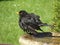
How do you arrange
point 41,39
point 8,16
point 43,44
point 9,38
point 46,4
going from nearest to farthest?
point 43,44
point 41,39
point 9,38
point 8,16
point 46,4

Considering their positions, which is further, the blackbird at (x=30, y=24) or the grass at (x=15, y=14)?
the grass at (x=15, y=14)

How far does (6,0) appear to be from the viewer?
10.4 m

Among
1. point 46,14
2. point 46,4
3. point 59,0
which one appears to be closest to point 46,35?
point 59,0

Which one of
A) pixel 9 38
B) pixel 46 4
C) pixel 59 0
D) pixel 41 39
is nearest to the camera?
pixel 41 39

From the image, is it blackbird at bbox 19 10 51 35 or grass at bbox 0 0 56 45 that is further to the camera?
grass at bbox 0 0 56 45

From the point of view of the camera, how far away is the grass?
26.2 feet

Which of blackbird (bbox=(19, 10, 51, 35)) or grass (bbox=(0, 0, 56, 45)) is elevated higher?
blackbird (bbox=(19, 10, 51, 35))

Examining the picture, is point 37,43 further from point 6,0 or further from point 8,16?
point 6,0

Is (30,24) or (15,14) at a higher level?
(30,24)

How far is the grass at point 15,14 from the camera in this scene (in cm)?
798

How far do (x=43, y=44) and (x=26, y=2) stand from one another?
21.3 feet

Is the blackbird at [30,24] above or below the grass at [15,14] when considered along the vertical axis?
above

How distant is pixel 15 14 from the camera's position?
370 inches

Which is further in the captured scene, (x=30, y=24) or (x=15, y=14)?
(x=15, y=14)
